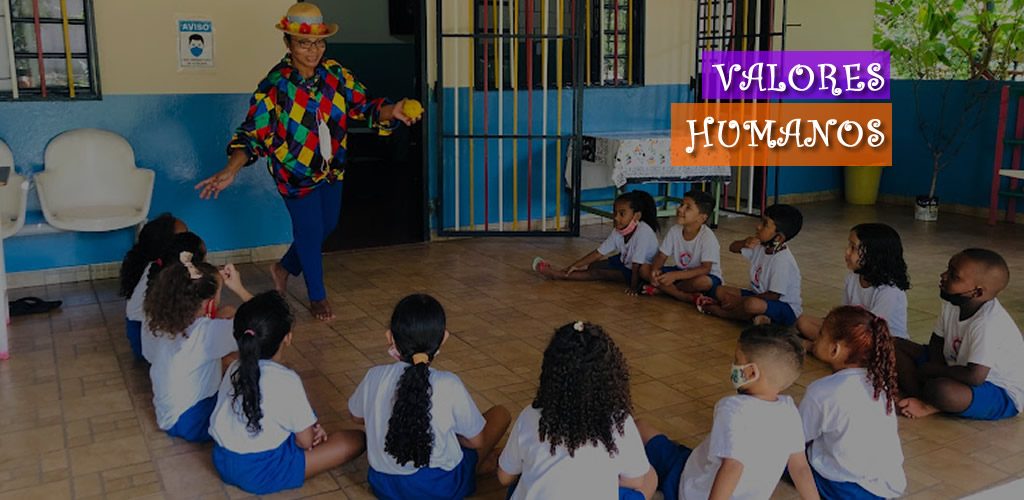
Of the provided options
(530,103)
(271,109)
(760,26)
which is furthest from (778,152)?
(271,109)

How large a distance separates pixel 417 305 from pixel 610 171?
14.6 ft

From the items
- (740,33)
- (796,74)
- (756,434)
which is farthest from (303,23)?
(796,74)

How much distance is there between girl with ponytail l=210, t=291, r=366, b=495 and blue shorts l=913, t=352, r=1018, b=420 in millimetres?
2302

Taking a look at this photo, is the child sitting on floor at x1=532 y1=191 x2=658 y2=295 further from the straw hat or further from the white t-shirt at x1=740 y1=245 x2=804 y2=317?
the straw hat

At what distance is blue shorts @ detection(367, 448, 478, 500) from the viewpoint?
2707 mm

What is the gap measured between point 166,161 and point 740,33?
4695 millimetres

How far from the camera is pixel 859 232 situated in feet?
12.7

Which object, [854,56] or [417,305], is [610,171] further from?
[417,305]

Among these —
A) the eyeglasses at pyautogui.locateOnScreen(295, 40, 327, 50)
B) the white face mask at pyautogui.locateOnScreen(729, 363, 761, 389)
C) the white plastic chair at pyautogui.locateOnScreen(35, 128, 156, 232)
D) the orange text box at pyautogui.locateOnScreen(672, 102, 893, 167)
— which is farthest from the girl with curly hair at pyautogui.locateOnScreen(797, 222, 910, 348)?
the white plastic chair at pyautogui.locateOnScreen(35, 128, 156, 232)

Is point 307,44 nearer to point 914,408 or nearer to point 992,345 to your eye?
point 914,408

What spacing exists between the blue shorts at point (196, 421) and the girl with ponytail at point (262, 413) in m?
0.35

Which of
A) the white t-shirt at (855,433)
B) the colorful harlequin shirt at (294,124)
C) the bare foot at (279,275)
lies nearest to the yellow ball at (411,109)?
the colorful harlequin shirt at (294,124)

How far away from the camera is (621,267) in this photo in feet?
18.0

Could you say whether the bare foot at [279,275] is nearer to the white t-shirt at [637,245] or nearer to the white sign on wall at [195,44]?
the white sign on wall at [195,44]
